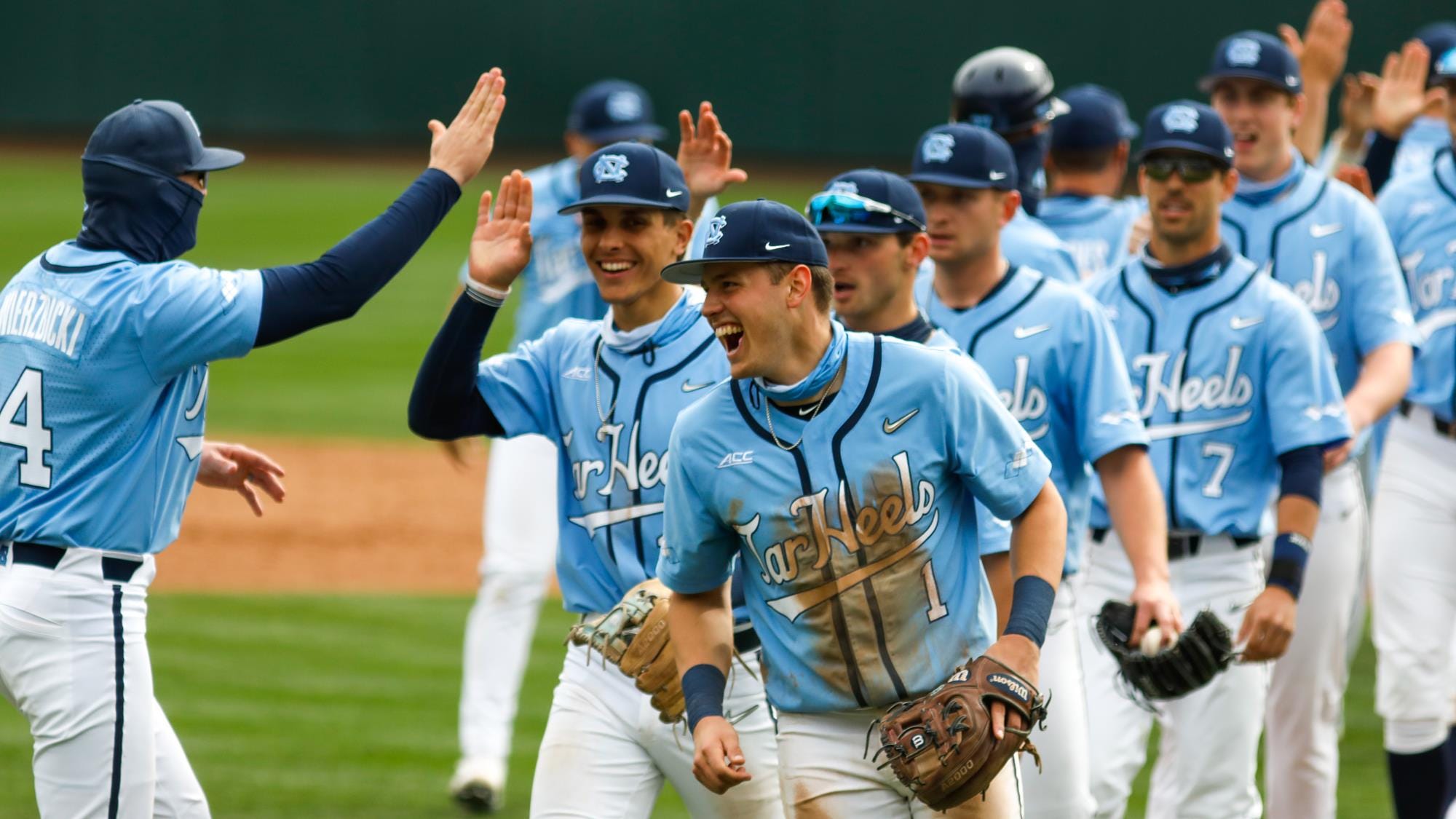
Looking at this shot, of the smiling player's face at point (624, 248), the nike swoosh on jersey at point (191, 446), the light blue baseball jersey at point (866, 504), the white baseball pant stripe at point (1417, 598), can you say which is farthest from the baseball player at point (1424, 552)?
the nike swoosh on jersey at point (191, 446)

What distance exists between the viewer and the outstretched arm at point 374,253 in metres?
4.15

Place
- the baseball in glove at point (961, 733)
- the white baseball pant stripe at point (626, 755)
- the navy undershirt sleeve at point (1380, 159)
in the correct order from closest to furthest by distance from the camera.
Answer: the baseball in glove at point (961, 733), the white baseball pant stripe at point (626, 755), the navy undershirt sleeve at point (1380, 159)

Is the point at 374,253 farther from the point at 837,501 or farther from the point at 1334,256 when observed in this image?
the point at 1334,256

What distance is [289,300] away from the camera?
414 cm

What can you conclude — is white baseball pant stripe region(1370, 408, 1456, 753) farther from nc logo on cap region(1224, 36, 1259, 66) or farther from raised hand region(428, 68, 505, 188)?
raised hand region(428, 68, 505, 188)

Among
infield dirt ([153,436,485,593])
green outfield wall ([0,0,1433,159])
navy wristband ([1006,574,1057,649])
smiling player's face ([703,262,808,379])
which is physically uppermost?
green outfield wall ([0,0,1433,159])

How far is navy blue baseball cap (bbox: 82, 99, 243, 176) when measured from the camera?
4191mm

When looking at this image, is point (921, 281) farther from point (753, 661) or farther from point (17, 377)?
point (17, 377)

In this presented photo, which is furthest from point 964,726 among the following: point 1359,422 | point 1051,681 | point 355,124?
point 355,124

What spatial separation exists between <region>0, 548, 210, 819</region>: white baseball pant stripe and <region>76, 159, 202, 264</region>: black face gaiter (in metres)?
0.73

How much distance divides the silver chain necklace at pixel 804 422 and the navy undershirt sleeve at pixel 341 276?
978 millimetres

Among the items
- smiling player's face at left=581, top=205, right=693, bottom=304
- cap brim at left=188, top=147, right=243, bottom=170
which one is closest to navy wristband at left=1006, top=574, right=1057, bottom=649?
smiling player's face at left=581, top=205, right=693, bottom=304

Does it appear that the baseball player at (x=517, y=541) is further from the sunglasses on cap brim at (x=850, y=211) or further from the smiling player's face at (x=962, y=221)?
the sunglasses on cap brim at (x=850, y=211)

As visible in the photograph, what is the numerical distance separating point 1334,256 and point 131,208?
3769 millimetres
